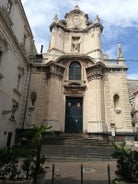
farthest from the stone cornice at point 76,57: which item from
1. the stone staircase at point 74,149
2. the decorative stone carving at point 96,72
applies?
the stone staircase at point 74,149

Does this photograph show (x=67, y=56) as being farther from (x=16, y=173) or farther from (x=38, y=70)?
(x=16, y=173)

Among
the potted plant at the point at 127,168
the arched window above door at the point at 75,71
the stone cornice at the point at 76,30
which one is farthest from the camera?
the stone cornice at the point at 76,30

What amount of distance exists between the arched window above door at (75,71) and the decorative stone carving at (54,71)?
51.8 inches

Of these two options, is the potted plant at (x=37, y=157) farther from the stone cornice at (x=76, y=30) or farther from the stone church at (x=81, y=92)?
the stone cornice at (x=76, y=30)

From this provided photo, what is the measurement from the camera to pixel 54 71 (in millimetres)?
21781

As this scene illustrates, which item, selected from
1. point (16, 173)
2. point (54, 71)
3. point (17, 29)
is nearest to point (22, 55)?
point (17, 29)

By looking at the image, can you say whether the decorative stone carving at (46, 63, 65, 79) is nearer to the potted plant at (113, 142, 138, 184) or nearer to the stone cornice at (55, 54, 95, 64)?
the stone cornice at (55, 54, 95, 64)

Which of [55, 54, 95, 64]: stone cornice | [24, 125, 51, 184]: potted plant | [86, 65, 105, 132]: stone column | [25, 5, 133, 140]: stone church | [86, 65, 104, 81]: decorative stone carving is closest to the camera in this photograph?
[24, 125, 51, 184]: potted plant

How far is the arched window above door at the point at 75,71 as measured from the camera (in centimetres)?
2323

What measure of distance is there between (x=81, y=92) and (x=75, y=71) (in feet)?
9.85


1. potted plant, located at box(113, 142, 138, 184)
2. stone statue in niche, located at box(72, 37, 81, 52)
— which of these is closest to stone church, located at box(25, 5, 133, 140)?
stone statue in niche, located at box(72, 37, 81, 52)

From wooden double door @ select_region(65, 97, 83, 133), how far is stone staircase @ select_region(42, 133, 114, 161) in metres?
2.38

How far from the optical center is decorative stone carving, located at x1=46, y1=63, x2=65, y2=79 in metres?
21.8

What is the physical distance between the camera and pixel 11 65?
17.3 metres
